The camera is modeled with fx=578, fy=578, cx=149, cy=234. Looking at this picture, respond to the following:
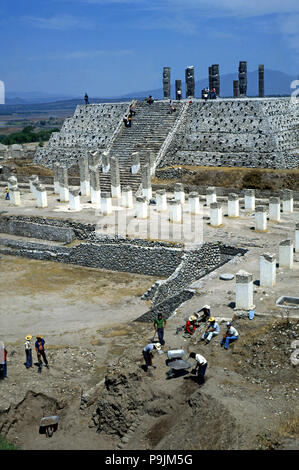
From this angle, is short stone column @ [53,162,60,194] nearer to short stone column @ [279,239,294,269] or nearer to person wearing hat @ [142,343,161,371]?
short stone column @ [279,239,294,269]

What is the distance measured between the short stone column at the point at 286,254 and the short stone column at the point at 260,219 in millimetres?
4570

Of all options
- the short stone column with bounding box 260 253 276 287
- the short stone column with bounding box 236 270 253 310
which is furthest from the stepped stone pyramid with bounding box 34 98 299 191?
the short stone column with bounding box 236 270 253 310

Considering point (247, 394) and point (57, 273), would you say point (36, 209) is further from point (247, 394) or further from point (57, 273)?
point (247, 394)

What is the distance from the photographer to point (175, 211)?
1030 inches

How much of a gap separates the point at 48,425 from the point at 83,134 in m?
30.8

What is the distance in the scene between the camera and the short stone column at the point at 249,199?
2778 centimetres

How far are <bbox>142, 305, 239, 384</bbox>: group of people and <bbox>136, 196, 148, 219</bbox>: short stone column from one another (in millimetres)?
11085

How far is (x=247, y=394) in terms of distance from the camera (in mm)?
12008

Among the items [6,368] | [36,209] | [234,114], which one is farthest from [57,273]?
[234,114]

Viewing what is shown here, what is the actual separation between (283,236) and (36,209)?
13.8 m

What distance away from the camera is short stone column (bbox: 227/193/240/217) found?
1046 inches

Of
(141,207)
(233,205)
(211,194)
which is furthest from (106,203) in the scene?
(233,205)

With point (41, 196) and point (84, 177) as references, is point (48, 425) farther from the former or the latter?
point (84, 177)

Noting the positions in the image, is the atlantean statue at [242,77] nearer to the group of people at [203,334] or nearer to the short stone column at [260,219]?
the short stone column at [260,219]
